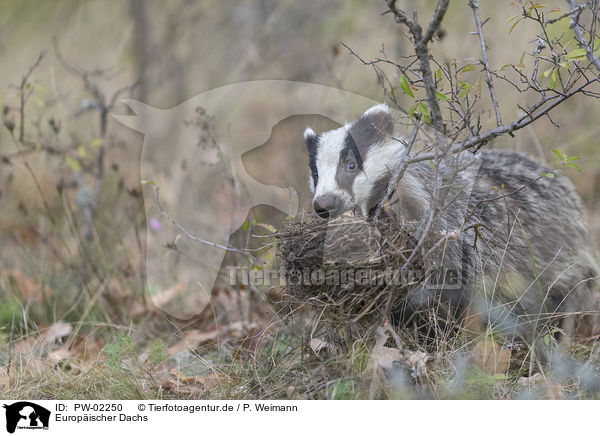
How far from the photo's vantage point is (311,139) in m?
3.07

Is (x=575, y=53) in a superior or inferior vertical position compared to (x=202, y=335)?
superior

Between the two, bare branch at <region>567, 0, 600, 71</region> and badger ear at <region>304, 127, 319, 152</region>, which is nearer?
bare branch at <region>567, 0, 600, 71</region>

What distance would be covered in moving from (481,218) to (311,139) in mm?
917

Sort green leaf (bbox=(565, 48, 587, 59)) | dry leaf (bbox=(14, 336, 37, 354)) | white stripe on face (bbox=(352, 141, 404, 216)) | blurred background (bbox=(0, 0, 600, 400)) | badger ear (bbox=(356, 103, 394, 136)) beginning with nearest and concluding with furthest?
green leaf (bbox=(565, 48, 587, 59)), white stripe on face (bbox=(352, 141, 404, 216)), badger ear (bbox=(356, 103, 394, 136)), dry leaf (bbox=(14, 336, 37, 354)), blurred background (bbox=(0, 0, 600, 400))

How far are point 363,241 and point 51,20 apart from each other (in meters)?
5.52

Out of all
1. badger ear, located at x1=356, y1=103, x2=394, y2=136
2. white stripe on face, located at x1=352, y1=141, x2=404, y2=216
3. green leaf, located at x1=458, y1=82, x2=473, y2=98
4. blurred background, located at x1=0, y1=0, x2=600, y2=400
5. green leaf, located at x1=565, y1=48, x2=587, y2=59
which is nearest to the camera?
green leaf, located at x1=565, y1=48, x2=587, y2=59

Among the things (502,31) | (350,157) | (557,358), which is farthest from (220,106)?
(557,358)

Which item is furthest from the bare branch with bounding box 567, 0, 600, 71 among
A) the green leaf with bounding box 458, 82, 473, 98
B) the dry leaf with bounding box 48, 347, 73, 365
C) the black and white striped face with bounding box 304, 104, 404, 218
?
the dry leaf with bounding box 48, 347, 73, 365

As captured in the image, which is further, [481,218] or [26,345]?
[26,345]

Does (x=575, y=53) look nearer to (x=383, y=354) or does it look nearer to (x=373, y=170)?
(x=373, y=170)

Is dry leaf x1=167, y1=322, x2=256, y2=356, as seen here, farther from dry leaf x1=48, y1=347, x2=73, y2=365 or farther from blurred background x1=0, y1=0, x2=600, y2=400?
dry leaf x1=48, y1=347, x2=73, y2=365

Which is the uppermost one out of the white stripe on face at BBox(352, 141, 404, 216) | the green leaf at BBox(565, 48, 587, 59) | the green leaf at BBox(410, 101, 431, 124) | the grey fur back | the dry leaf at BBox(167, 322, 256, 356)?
the green leaf at BBox(565, 48, 587, 59)

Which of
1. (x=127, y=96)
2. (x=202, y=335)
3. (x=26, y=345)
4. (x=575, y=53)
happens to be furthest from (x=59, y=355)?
(x=127, y=96)

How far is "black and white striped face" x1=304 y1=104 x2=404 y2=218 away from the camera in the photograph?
2652 mm
